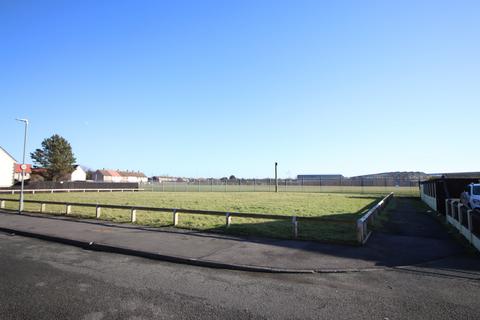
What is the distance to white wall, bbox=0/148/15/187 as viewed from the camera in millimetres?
45375

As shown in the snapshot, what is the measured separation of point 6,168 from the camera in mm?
46219

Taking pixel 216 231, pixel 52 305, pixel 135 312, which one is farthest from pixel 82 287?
pixel 216 231

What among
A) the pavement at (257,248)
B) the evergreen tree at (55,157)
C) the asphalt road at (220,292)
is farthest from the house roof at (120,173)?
the asphalt road at (220,292)

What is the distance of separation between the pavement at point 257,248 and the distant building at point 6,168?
4310 centimetres

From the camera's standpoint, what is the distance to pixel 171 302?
4785mm

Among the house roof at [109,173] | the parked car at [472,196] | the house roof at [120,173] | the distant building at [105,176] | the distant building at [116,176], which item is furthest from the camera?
the house roof at [120,173]

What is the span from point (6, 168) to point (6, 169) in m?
0.16

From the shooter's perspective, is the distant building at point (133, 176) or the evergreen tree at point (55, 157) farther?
the distant building at point (133, 176)

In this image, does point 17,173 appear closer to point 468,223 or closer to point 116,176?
point 116,176

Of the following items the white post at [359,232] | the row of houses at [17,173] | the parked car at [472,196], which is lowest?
the white post at [359,232]

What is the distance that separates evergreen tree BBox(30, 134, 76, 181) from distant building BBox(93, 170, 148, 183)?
136 ft

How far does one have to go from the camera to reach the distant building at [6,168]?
4538 centimetres

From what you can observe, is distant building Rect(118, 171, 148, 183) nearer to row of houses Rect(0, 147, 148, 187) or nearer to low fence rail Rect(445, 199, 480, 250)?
row of houses Rect(0, 147, 148, 187)

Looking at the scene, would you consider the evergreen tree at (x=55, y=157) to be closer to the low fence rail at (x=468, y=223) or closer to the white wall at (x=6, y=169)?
the white wall at (x=6, y=169)
